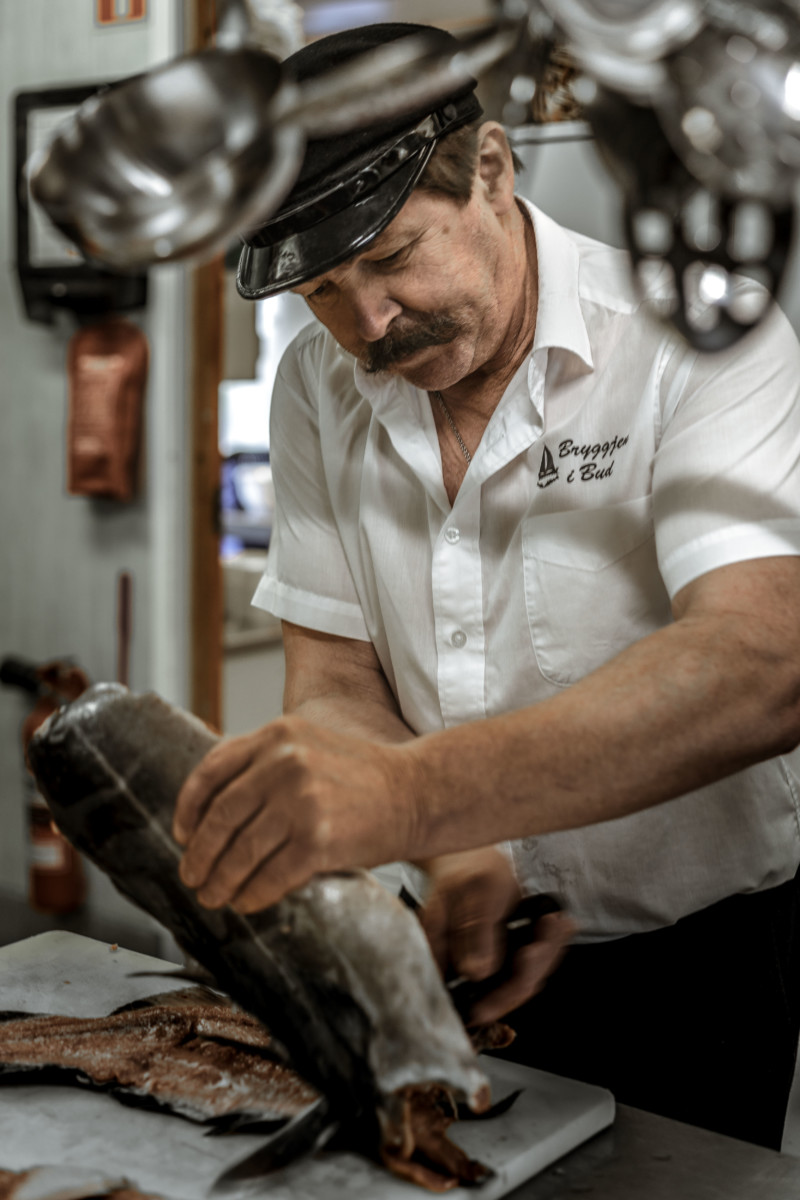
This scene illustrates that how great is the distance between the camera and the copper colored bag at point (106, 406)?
125 inches

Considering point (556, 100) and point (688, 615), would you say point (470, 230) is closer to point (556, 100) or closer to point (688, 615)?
point (556, 100)

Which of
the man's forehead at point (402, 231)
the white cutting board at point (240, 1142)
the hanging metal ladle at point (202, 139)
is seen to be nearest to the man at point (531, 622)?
the man's forehead at point (402, 231)

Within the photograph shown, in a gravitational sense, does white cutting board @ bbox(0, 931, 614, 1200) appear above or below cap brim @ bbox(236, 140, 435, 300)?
below

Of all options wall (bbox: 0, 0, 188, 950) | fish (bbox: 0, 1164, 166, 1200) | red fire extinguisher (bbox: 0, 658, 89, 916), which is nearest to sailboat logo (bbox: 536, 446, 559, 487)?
fish (bbox: 0, 1164, 166, 1200)

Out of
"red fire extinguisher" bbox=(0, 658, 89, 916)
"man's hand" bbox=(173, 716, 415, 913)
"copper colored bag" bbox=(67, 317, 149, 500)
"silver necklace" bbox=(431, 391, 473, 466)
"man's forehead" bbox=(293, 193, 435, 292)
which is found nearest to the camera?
"man's hand" bbox=(173, 716, 415, 913)

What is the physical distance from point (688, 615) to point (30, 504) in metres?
2.66

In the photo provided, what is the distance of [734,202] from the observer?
839mm

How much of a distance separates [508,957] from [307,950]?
26 centimetres

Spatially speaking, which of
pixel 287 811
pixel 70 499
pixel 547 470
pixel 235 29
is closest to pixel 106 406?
pixel 70 499

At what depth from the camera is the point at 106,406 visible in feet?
10.4

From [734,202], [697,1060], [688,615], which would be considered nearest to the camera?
[734,202]

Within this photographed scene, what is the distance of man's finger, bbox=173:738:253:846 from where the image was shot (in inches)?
41.0

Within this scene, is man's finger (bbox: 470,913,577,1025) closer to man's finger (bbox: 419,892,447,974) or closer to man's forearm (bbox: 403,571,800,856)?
man's finger (bbox: 419,892,447,974)

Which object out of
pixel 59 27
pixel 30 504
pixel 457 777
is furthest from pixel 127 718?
pixel 59 27
